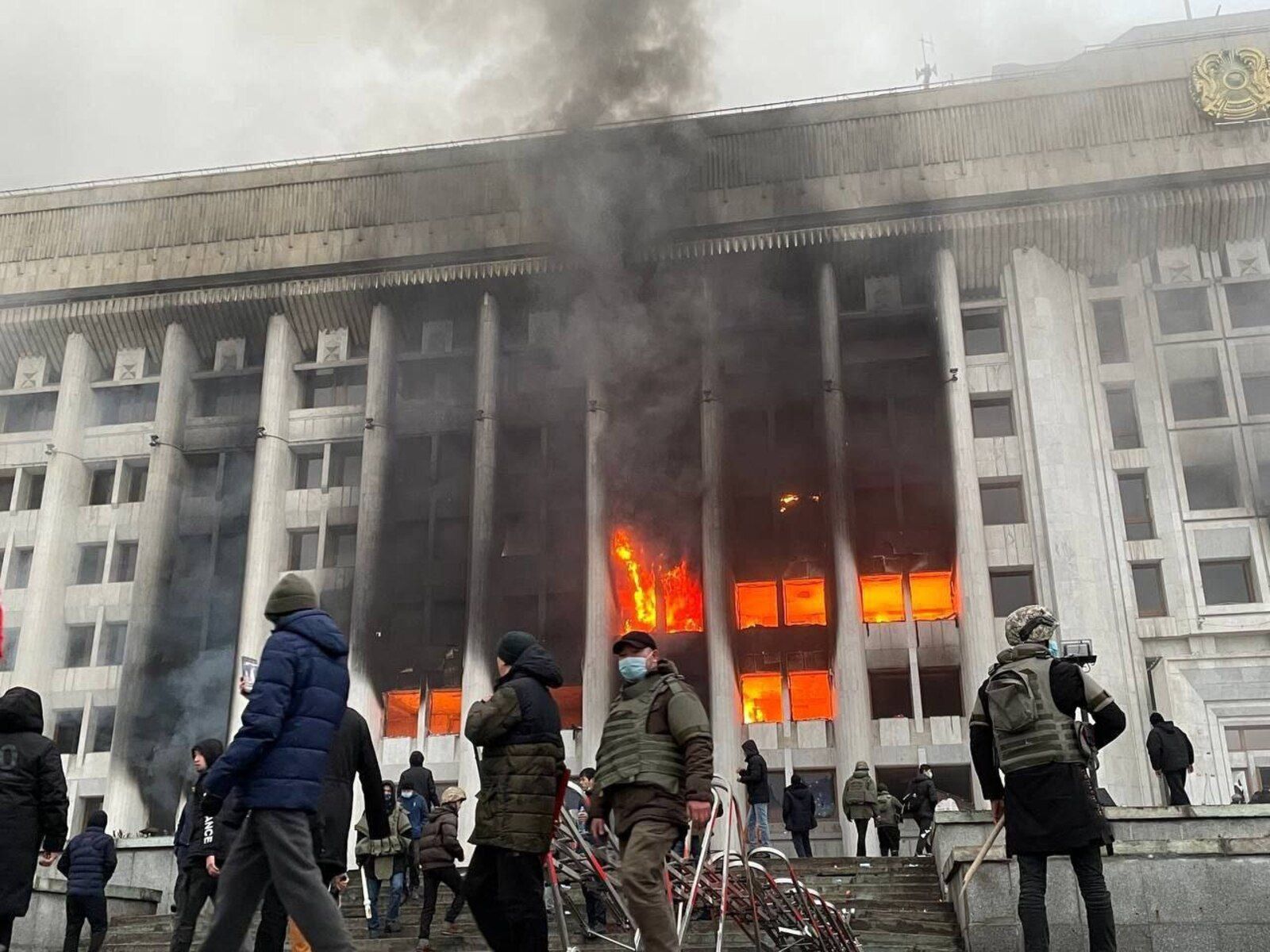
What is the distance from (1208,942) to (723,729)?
71.2ft

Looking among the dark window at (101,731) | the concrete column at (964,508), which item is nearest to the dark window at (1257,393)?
the concrete column at (964,508)

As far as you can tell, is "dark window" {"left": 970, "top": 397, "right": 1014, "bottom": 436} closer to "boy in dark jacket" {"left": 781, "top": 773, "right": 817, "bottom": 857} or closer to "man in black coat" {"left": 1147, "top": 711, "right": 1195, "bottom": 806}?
"man in black coat" {"left": 1147, "top": 711, "right": 1195, "bottom": 806}

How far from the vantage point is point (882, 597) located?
32.6m

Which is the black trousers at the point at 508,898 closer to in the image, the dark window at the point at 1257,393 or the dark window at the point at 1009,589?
the dark window at the point at 1009,589

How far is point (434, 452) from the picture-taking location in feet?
116

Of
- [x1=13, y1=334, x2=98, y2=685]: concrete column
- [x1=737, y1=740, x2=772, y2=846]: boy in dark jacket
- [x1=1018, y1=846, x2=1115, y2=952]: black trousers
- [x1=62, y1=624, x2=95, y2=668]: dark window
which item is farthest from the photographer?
[x1=62, y1=624, x2=95, y2=668]: dark window

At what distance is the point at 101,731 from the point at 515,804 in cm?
3299

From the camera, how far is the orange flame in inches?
1309

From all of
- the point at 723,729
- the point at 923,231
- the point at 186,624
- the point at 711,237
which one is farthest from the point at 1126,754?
the point at 186,624

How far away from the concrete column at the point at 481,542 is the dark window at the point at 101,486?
1264 cm

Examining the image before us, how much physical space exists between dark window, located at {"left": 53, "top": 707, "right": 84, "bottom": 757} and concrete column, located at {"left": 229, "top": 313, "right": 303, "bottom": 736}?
568 centimetres

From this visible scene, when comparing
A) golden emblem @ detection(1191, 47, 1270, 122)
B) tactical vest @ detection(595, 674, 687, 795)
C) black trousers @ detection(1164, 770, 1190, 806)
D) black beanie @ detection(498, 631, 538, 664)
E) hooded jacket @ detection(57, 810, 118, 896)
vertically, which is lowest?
hooded jacket @ detection(57, 810, 118, 896)

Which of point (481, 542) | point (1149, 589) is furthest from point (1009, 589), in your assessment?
point (481, 542)

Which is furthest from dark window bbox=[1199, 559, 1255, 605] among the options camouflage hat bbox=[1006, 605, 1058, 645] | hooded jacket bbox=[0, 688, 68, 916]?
hooded jacket bbox=[0, 688, 68, 916]
